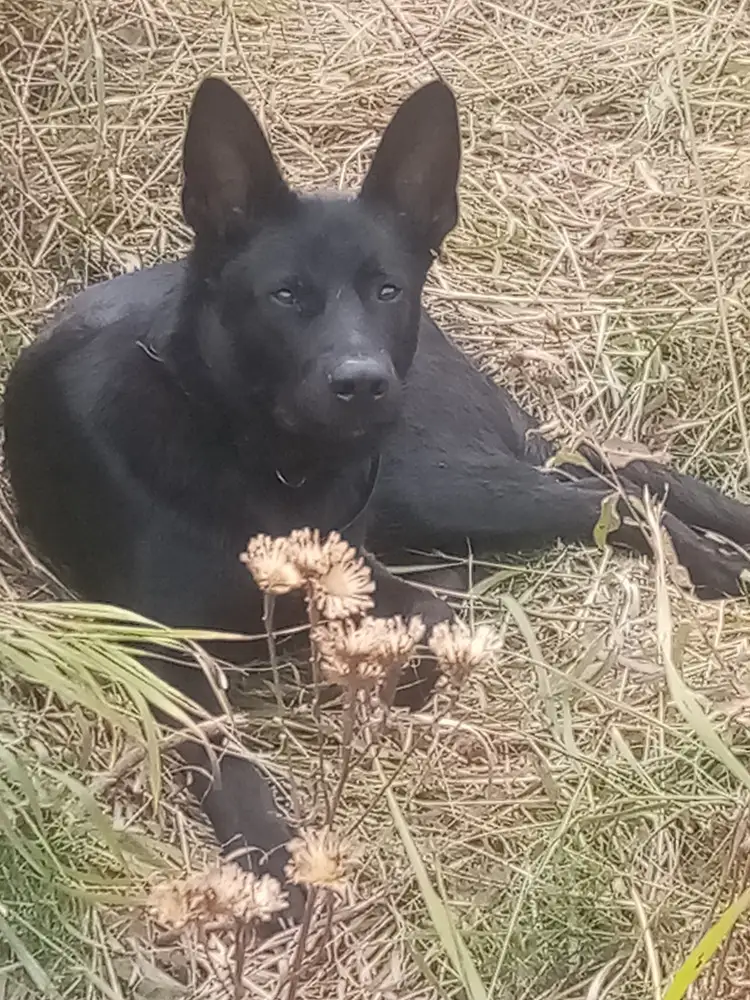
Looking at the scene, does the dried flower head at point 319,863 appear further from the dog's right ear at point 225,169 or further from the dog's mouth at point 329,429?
the dog's right ear at point 225,169

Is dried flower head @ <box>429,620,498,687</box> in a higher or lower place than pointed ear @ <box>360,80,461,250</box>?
lower

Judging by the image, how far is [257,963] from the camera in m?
1.60

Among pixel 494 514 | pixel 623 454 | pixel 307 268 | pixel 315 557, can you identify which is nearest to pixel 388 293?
pixel 307 268

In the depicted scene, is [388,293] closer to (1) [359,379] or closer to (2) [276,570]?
(1) [359,379]

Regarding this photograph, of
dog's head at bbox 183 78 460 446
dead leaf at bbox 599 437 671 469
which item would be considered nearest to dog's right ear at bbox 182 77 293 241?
dog's head at bbox 183 78 460 446

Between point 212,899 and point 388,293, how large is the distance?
0.97 metres

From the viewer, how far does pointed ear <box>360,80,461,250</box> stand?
178 centimetres

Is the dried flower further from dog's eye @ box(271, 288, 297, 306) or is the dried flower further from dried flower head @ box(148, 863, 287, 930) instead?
dog's eye @ box(271, 288, 297, 306)

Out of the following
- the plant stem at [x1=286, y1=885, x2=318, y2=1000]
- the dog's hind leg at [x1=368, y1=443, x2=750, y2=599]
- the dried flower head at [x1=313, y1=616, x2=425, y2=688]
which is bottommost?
the dog's hind leg at [x1=368, y1=443, x2=750, y2=599]

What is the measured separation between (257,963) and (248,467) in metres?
0.61

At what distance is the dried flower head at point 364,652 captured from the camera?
39.4 inches

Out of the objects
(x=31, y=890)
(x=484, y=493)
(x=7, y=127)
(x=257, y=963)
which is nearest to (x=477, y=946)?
(x=257, y=963)

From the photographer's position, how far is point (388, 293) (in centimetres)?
177

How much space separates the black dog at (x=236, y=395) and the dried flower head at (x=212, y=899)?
71 cm
